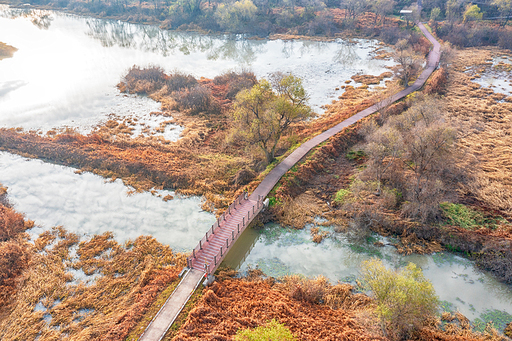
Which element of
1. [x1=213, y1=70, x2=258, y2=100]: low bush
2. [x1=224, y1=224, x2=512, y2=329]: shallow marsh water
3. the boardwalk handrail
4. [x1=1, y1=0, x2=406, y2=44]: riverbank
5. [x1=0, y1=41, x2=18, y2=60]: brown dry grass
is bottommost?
[x1=224, y1=224, x2=512, y2=329]: shallow marsh water

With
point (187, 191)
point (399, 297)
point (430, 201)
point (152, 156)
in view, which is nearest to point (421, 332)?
point (399, 297)

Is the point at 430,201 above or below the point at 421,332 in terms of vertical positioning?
above

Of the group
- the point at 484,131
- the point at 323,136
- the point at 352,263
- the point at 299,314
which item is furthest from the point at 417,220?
the point at 484,131

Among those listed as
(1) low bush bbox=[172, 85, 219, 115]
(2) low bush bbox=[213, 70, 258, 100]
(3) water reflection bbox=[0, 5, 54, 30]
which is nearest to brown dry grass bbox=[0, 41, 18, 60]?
(3) water reflection bbox=[0, 5, 54, 30]

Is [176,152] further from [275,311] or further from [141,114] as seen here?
[275,311]

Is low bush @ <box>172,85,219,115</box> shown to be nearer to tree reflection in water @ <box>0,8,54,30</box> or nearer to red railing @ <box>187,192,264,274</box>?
red railing @ <box>187,192,264,274</box>

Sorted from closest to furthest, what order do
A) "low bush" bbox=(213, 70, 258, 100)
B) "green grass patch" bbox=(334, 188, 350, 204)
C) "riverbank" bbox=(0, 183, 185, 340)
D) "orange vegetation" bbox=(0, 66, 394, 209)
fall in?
"riverbank" bbox=(0, 183, 185, 340), "green grass patch" bbox=(334, 188, 350, 204), "orange vegetation" bbox=(0, 66, 394, 209), "low bush" bbox=(213, 70, 258, 100)

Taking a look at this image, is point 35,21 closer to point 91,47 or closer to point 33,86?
point 91,47
